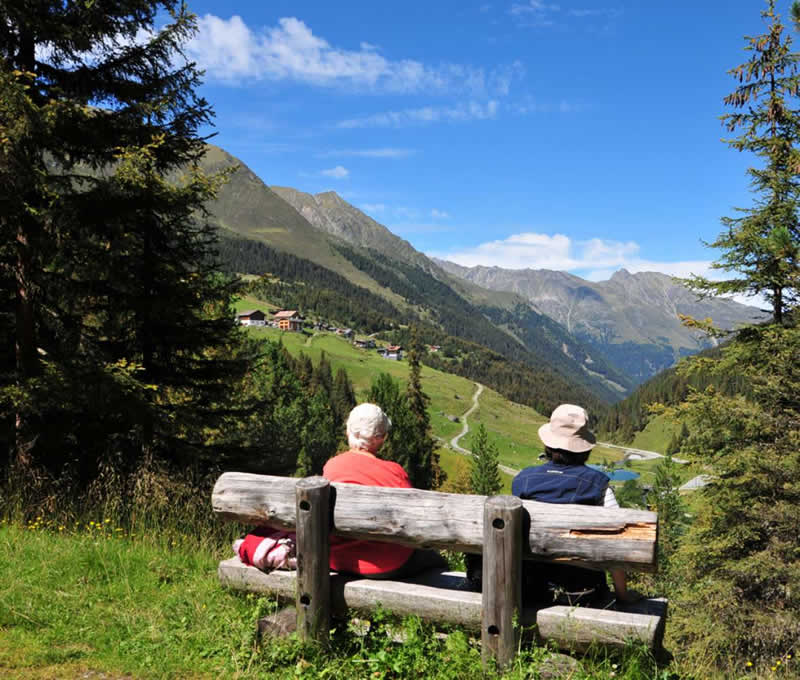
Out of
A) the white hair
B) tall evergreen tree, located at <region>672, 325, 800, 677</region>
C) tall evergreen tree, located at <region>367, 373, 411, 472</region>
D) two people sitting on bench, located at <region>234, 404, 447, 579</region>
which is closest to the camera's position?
two people sitting on bench, located at <region>234, 404, 447, 579</region>

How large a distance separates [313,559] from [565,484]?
2017mm

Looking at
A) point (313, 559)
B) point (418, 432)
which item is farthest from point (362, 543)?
point (418, 432)

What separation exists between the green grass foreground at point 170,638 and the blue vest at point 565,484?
1.04 metres

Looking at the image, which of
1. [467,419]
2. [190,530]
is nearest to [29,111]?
[190,530]

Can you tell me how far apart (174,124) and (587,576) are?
10.5m

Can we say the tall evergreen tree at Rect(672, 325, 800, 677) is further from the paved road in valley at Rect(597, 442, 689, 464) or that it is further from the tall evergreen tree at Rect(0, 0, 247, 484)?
the paved road in valley at Rect(597, 442, 689, 464)

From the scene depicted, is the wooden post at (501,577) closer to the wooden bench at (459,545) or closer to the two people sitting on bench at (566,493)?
the wooden bench at (459,545)

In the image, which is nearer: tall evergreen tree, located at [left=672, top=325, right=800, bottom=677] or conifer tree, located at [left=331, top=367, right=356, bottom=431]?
tall evergreen tree, located at [left=672, top=325, right=800, bottom=677]

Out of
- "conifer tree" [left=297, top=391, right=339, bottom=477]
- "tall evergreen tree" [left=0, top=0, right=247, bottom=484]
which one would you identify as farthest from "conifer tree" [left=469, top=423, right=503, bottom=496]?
"tall evergreen tree" [left=0, top=0, right=247, bottom=484]

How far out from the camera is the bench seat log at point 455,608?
361 centimetres

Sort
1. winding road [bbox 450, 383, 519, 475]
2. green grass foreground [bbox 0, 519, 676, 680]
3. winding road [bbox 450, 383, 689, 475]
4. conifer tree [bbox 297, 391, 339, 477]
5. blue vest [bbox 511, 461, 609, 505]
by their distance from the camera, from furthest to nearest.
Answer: winding road [bbox 450, 383, 689, 475]
winding road [bbox 450, 383, 519, 475]
conifer tree [bbox 297, 391, 339, 477]
blue vest [bbox 511, 461, 609, 505]
green grass foreground [bbox 0, 519, 676, 680]

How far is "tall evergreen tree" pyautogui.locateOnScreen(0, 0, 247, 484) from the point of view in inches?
326

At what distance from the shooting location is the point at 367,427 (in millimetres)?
4668

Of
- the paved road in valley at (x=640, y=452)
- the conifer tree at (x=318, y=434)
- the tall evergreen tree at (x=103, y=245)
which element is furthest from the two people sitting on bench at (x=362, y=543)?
the paved road in valley at (x=640, y=452)
